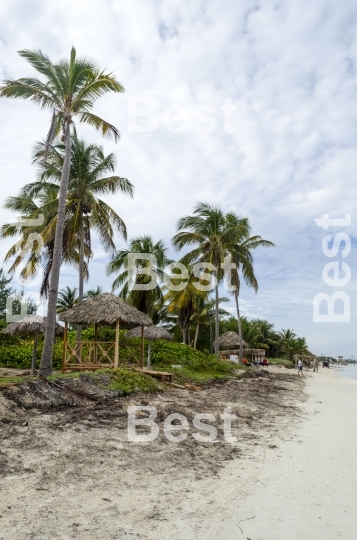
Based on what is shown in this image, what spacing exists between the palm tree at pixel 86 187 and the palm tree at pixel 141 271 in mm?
7587

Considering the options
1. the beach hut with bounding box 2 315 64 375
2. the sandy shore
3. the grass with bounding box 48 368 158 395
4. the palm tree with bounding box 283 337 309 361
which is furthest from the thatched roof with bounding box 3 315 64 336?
the palm tree with bounding box 283 337 309 361

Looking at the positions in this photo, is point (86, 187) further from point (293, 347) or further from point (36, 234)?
point (293, 347)

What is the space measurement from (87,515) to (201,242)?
19.1 metres

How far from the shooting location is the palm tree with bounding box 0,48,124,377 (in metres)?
11.0

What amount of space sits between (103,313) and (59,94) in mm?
6970

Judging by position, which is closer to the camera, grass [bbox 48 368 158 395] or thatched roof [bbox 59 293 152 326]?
grass [bbox 48 368 158 395]

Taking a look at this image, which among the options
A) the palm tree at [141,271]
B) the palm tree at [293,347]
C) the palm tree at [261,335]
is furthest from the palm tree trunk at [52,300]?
the palm tree at [293,347]

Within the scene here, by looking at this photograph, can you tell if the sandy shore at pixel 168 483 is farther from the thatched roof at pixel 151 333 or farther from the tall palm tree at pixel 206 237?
the tall palm tree at pixel 206 237

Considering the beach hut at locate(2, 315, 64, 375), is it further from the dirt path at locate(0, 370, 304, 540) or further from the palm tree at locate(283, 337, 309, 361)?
the palm tree at locate(283, 337, 309, 361)

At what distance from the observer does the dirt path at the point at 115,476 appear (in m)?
3.78

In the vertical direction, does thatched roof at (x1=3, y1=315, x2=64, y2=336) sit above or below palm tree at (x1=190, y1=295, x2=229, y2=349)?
below

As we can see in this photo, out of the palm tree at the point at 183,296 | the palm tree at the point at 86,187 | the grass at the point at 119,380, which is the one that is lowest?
the grass at the point at 119,380

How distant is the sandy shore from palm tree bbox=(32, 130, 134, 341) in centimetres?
815

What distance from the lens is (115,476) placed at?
5074 millimetres
